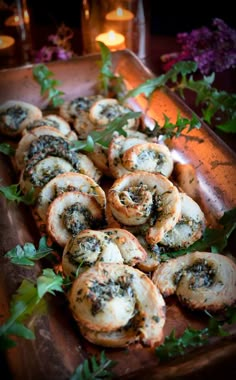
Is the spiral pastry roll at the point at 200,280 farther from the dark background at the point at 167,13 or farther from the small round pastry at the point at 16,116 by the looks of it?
the dark background at the point at 167,13

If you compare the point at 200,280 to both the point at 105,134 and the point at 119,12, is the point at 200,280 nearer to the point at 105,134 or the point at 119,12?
the point at 105,134

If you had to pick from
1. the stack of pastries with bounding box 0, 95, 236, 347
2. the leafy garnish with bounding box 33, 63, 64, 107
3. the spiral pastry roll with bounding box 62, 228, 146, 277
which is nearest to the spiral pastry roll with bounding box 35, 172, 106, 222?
the stack of pastries with bounding box 0, 95, 236, 347

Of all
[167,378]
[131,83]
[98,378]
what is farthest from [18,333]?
[131,83]

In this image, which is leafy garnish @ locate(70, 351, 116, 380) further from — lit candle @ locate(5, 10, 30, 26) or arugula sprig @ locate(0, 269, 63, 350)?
lit candle @ locate(5, 10, 30, 26)

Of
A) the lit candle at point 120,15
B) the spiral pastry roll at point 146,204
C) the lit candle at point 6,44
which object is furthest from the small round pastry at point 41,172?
the lit candle at point 6,44

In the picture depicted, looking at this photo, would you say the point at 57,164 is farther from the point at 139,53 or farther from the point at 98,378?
the point at 139,53

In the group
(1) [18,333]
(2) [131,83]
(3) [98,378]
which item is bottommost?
(3) [98,378]
